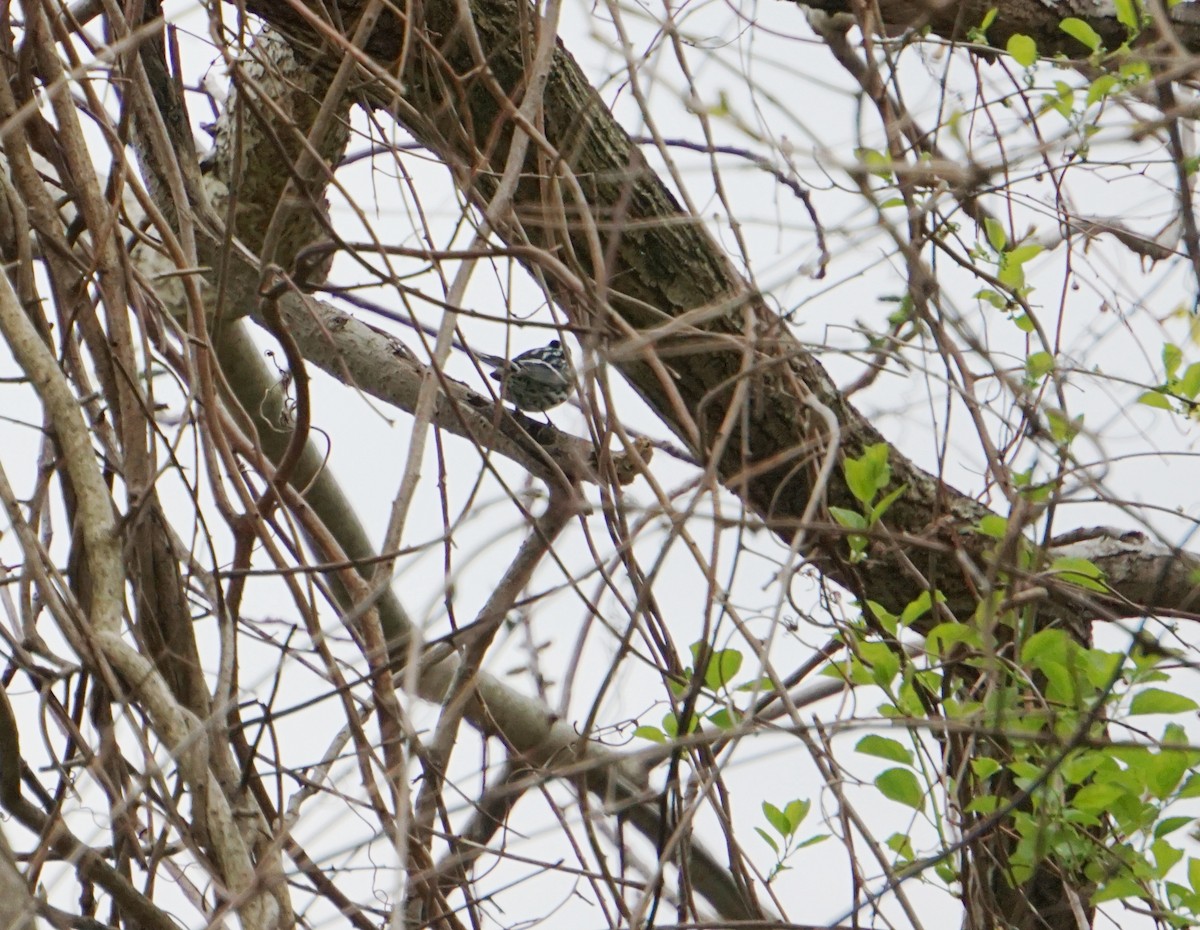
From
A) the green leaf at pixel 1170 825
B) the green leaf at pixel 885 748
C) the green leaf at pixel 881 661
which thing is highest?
the green leaf at pixel 881 661

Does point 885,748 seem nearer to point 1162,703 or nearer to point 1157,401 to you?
point 1162,703

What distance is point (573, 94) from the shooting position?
1691mm

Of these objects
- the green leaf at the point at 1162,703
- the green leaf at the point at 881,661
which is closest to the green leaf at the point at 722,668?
the green leaf at the point at 881,661

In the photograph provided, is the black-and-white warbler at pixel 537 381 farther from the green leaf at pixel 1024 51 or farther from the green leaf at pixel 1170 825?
the green leaf at pixel 1170 825

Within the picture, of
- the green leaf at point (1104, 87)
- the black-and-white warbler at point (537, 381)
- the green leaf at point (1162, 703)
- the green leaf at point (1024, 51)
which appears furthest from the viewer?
the black-and-white warbler at point (537, 381)

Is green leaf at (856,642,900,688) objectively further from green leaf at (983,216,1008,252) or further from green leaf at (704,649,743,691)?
green leaf at (983,216,1008,252)

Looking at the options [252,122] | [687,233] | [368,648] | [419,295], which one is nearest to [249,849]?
[368,648]

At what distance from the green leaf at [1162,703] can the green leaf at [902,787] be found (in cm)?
18

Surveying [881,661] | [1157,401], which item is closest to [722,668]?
[881,661]

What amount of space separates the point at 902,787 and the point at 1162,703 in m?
0.20

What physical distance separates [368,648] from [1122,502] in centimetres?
64

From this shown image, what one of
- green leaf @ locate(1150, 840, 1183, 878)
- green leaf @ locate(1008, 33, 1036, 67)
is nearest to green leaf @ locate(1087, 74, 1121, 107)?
green leaf @ locate(1008, 33, 1036, 67)

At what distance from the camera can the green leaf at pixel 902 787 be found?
0.96 m

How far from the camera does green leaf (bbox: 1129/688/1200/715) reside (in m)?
0.93
